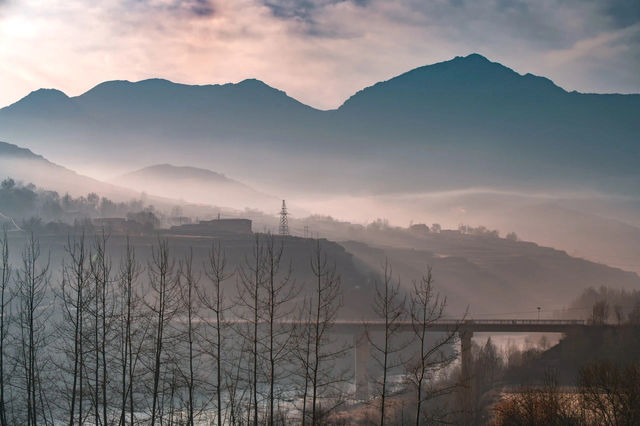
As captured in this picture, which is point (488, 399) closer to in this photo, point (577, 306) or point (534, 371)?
point (534, 371)

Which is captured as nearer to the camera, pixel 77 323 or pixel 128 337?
pixel 128 337

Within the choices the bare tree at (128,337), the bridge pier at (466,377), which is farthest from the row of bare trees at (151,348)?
the bridge pier at (466,377)

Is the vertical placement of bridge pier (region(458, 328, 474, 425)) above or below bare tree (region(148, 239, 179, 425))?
below

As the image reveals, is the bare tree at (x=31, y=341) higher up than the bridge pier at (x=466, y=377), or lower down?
higher up

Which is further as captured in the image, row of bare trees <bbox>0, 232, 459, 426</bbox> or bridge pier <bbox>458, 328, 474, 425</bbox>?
bridge pier <bbox>458, 328, 474, 425</bbox>

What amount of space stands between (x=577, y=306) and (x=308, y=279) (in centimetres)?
8448

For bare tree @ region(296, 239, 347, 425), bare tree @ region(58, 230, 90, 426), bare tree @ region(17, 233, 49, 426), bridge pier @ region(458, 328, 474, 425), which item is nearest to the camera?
bare tree @ region(296, 239, 347, 425)

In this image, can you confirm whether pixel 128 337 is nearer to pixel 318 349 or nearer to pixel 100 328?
pixel 100 328

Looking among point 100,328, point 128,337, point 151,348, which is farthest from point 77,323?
point 151,348

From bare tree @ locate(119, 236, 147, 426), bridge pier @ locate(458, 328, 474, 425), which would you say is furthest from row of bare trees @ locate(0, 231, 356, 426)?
bridge pier @ locate(458, 328, 474, 425)

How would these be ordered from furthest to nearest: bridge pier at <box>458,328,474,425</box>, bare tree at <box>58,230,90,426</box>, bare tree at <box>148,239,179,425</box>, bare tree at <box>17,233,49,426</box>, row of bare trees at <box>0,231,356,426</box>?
bridge pier at <box>458,328,474,425</box>, bare tree at <box>17,233,49,426</box>, row of bare trees at <box>0,231,356,426</box>, bare tree at <box>58,230,90,426</box>, bare tree at <box>148,239,179,425</box>

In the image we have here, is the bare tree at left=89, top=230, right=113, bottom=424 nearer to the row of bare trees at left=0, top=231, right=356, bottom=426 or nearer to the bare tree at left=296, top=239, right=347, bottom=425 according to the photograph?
the row of bare trees at left=0, top=231, right=356, bottom=426

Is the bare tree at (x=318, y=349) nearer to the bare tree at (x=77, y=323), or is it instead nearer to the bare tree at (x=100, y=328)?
the bare tree at (x=100, y=328)

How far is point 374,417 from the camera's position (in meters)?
82.6
